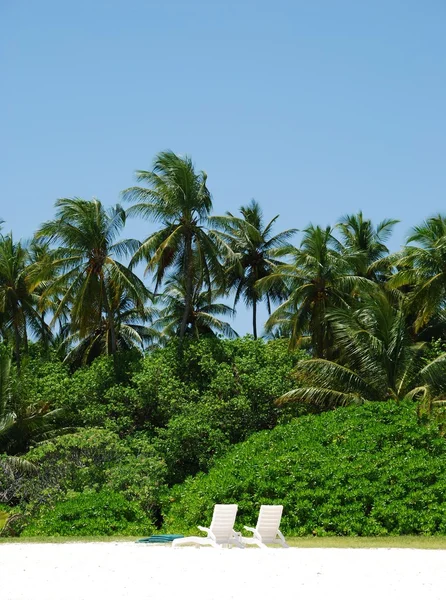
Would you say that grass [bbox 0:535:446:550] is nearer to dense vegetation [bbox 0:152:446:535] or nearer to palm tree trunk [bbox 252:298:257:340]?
dense vegetation [bbox 0:152:446:535]

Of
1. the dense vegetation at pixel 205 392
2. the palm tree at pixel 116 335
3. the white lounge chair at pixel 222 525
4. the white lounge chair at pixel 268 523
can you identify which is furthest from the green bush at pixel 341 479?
the palm tree at pixel 116 335

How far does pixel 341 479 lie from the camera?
73.5 ft

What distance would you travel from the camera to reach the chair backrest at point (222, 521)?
16.4 metres

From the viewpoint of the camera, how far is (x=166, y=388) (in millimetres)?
30078

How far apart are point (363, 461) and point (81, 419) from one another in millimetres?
Answer: 11696

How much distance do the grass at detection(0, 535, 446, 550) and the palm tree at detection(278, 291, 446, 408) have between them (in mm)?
7146

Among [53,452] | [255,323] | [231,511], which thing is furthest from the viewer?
[255,323]

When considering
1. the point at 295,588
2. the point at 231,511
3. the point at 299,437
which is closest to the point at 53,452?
the point at 299,437

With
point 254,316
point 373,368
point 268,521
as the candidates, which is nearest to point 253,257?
point 254,316

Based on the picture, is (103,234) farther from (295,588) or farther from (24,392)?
(295,588)

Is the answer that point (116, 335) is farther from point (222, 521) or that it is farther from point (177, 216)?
point (222, 521)

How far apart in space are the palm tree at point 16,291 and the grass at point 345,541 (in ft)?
52.4

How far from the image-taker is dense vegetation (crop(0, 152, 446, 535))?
Result: 74.6 feet

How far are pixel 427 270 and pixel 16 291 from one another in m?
16.3
